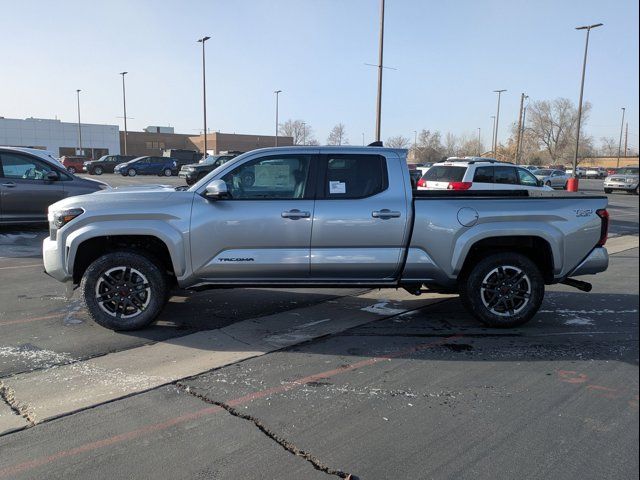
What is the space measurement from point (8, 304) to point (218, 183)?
3353mm

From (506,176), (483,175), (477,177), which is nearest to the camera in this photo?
(477,177)

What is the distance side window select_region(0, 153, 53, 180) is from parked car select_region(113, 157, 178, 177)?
106 feet

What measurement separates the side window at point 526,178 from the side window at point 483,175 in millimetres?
1217

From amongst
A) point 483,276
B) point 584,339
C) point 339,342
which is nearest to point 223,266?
point 339,342

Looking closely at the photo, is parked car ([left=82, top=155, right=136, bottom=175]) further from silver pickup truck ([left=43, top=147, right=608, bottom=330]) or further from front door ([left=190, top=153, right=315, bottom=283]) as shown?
front door ([left=190, top=153, right=315, bottom=283])

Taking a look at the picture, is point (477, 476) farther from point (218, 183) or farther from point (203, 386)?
point (218, 183)

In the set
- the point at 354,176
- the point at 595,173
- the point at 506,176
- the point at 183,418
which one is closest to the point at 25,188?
the point at 354,176

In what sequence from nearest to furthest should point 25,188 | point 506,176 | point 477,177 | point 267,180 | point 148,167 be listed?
point 267,180 < point 25,188 < point 477,177 < point 506,176 < point 148,167

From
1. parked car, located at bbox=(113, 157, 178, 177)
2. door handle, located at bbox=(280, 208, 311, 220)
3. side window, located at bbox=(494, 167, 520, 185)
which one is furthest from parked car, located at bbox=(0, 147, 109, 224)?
parked car, located at bbox=(113, 157, 178, 177)

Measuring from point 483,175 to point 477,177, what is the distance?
1.09ft

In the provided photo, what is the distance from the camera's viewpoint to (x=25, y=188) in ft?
36.0

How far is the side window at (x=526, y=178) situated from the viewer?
15.5 metres

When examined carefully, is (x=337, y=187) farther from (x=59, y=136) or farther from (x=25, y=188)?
(x=59, y=136)

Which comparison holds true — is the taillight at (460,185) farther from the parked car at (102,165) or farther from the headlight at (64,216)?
the parked car at (102,165)
